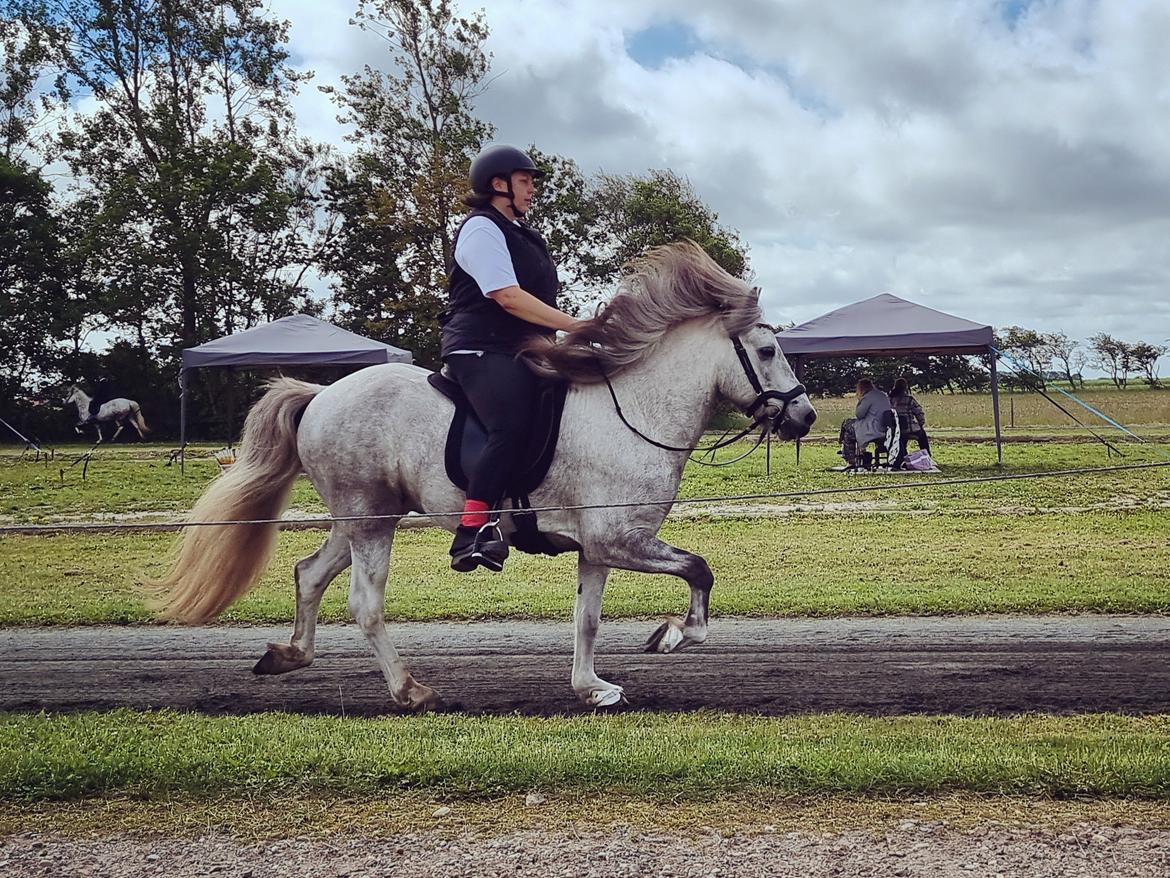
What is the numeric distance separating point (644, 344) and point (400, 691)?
78.0 inches

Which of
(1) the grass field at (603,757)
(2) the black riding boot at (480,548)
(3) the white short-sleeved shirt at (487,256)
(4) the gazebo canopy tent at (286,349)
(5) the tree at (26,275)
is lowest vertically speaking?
(1) the grass field at (603,757)

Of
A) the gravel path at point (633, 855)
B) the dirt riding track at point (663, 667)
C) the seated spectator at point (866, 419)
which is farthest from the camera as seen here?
the seated spectator at point (866, 419)

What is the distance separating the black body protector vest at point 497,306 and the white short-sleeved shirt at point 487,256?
8 cm

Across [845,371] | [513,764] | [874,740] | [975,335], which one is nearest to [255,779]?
[513,764]

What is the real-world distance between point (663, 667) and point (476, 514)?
1.67 m

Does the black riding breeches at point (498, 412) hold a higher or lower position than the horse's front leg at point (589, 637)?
higher

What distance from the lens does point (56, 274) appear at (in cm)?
3453

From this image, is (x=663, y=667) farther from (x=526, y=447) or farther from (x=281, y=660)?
(x=281, y=660)

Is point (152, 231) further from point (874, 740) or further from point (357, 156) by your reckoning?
point (874, 740)

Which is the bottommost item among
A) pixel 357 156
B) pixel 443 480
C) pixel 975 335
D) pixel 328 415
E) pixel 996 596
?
pixel 996 596

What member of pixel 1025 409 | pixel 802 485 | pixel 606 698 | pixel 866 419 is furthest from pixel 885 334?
pixel 1025 409

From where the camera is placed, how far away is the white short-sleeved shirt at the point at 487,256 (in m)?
4.52

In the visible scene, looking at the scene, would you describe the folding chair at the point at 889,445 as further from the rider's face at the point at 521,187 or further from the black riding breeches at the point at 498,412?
the black riding breeches at the point at 498,412

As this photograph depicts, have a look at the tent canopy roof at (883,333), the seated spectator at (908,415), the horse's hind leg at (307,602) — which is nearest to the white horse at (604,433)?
the horse's hind leg at (307,602)
